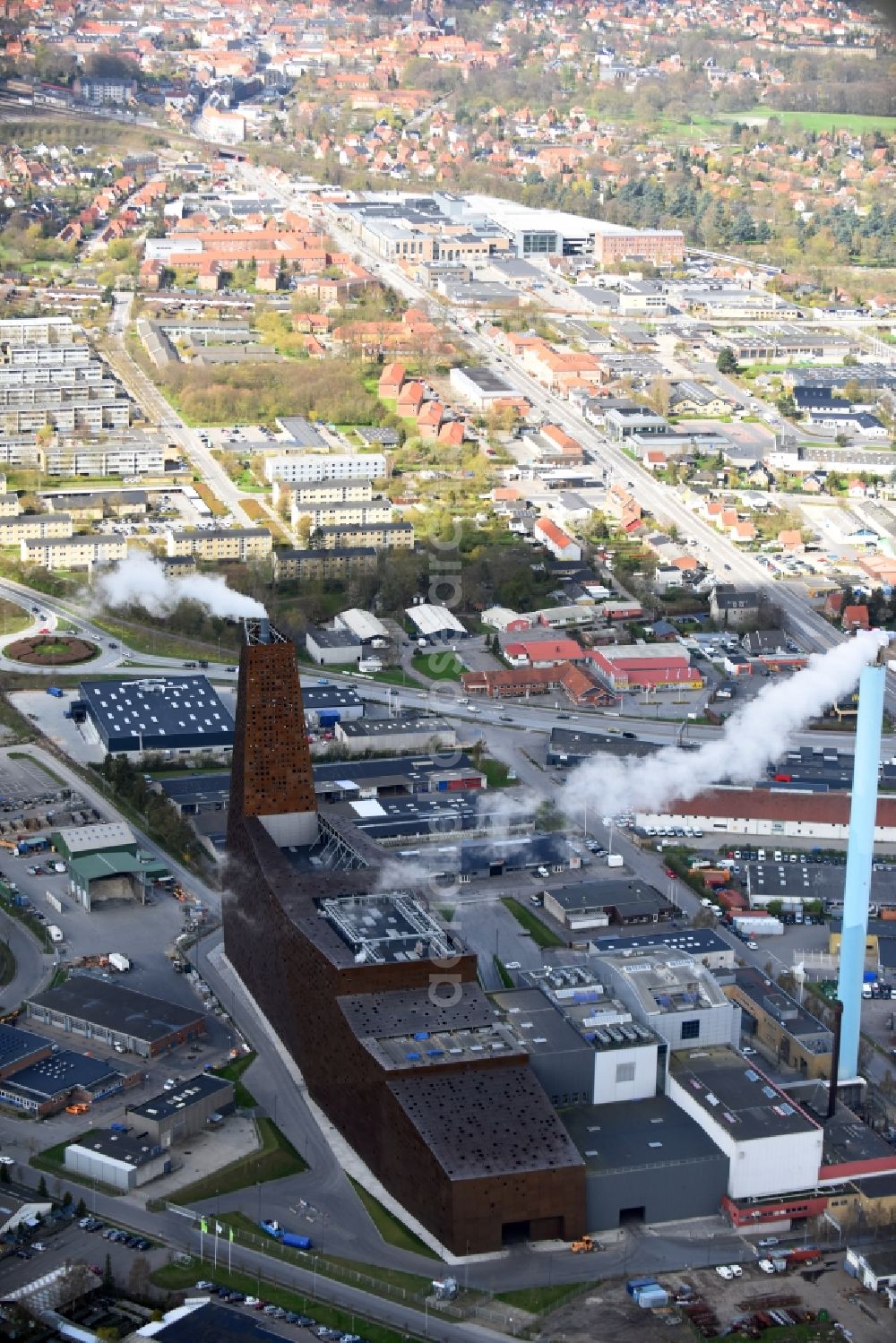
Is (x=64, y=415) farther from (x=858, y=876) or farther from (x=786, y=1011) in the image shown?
(x=858, y=876)

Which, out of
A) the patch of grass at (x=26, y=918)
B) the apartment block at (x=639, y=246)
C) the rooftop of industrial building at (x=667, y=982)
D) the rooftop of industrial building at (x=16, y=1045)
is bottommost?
the patch of grass at (x=26, y=918)

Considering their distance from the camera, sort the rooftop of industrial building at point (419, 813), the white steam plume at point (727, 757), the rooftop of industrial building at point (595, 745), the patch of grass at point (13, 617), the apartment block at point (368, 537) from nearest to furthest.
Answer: the rooftop of industrial building at point (419, 813) → the white steam plume at point (727, 757) → the rooftop of industrial building at point (595, 745) → the patch of grass at point (13, 617) → the apartment block at point (368, 537)

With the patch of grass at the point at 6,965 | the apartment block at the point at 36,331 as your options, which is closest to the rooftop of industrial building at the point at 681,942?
the patch of grass at the point at 6,965

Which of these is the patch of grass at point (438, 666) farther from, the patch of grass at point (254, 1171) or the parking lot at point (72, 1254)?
the parking lot at point (72, 1254)

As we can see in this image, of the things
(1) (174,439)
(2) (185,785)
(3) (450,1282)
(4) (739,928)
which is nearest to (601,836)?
(4) (739,928)

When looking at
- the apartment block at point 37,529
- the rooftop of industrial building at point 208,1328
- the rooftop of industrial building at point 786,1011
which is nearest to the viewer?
the rooftop of industrial building at point 208,1328

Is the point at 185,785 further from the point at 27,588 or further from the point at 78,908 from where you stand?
the point at 27,588

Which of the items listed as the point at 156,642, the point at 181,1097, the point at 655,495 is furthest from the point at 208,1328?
the point at 655,495
